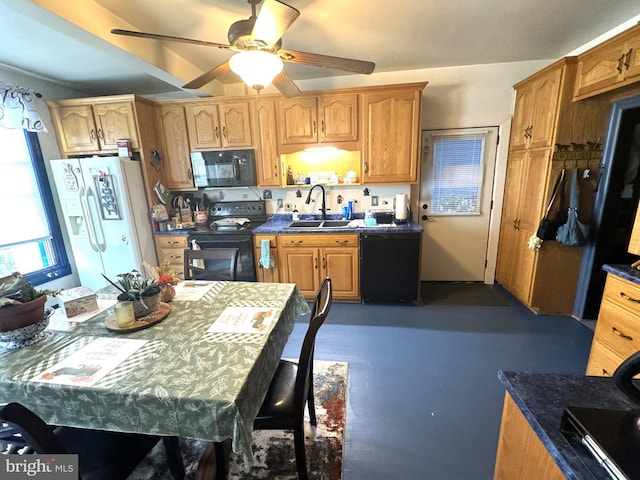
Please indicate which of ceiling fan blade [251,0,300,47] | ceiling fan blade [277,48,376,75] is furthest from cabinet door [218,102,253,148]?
ceiling fan blade [251,0,300,47]

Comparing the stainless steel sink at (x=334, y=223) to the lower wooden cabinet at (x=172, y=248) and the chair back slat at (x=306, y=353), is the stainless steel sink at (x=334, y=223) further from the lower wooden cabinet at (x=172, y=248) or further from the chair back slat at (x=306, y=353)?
the chair back slat at (x=306, y=353)

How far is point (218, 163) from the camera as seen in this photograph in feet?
10.9

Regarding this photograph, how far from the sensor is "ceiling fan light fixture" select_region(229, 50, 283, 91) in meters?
1.55

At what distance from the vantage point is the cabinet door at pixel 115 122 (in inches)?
120

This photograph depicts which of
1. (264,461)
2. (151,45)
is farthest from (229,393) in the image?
(151,45)

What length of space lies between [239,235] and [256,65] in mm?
1882

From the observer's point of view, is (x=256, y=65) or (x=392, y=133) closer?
(x=256, y=65)

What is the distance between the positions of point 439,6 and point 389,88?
3.37 feet

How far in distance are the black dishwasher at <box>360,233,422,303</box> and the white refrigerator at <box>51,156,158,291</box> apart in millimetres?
2459

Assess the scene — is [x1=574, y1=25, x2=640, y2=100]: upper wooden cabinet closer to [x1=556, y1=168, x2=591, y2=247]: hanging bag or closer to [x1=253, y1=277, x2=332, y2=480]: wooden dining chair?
[x1=556, y1=168, x2=591, y2=247]: hanging bag

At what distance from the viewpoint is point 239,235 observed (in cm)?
314

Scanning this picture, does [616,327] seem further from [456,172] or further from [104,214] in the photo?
[104,214]

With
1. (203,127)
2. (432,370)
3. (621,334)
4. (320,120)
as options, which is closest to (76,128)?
(203,127)

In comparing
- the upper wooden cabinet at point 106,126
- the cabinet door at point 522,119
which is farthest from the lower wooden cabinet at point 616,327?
the upper wooden cabinet at point 106,126
